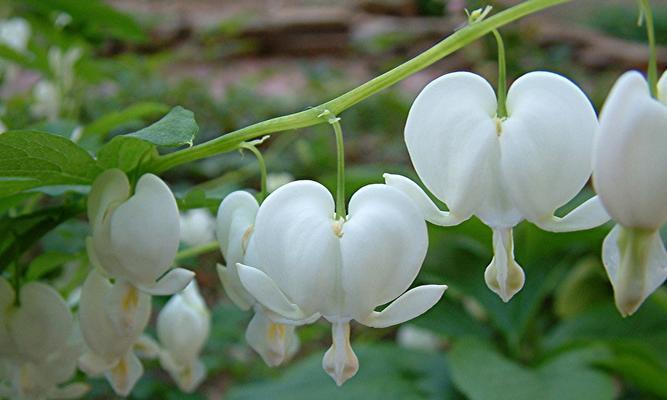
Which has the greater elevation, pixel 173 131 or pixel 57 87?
pixel 173 131

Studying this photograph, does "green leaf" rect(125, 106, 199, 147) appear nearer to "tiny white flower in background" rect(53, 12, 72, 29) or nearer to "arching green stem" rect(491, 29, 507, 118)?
"arching green stem" rect(491, 29, 507, 118)

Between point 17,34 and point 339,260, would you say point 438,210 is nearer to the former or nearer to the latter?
point 339,260

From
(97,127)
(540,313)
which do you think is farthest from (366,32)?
(97,127)

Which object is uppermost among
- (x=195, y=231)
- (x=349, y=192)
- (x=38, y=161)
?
(x=38, y=161)

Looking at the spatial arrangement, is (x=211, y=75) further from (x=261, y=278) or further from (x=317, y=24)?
(x=261, y=278)

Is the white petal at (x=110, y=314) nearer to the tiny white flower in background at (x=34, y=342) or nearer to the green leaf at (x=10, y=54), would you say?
the tiny white flower in background at (x=34, y=342)

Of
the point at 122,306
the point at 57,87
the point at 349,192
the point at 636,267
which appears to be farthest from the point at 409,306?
the point at 57,87
